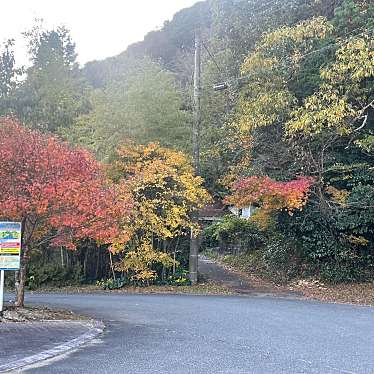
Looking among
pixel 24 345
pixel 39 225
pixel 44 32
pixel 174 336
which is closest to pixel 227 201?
pixel 39 225

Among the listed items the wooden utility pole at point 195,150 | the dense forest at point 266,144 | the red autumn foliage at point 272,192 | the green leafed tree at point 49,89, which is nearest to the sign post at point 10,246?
the dense forest at point 266,144

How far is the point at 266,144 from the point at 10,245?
1153 centimetres

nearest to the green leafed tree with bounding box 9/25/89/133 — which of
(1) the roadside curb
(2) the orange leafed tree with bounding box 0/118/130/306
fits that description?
(2) the orange leafed tree with bounding box 0/118/130/306

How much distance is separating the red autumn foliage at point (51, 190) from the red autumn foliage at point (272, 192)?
21.3 feet

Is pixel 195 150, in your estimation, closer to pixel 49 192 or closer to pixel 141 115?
pixel 141 115

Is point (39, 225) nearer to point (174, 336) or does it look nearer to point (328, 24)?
point (174, 336)

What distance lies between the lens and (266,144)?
19938 mm

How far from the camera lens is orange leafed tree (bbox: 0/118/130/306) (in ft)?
36.1

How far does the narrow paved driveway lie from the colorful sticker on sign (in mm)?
2350

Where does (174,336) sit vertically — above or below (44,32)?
below

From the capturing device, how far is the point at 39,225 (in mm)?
12312

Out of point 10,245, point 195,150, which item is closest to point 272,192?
point 195,150

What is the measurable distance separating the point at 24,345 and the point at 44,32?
34612 mm

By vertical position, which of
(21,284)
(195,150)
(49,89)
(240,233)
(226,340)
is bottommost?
(226,340)
